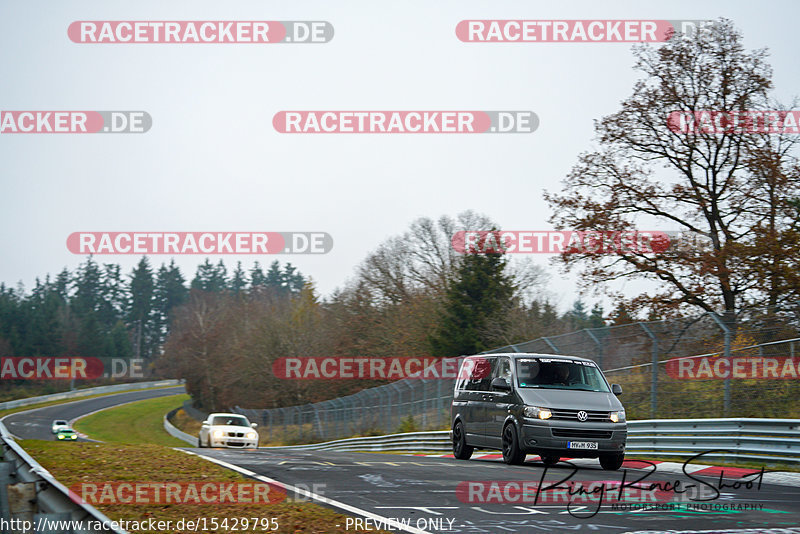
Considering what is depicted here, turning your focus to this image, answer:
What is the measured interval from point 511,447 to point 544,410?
100cm

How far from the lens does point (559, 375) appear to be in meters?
14.7

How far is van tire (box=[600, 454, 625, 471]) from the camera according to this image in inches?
543

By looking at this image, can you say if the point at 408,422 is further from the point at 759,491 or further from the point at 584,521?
the point at 584,521

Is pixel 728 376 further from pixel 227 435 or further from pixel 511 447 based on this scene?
pixel 227 435

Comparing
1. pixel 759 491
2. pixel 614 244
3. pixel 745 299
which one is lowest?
pixel 759 491

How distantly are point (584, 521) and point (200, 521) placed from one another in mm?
3472

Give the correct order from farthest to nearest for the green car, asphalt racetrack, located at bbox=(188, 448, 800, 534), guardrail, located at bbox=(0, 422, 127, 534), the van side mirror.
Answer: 1. the green car
2. the van side mirror
3. asphalt racetrack, located at bbox=(188, 448, 800, 534)
4. guardrail, located at bbox=(0, 422, 127, 534)

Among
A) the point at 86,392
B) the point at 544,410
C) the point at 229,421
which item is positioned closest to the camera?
the point at 544,410

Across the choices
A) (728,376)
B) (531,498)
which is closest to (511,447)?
(728,376)

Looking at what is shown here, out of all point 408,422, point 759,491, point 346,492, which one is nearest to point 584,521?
point 346,492

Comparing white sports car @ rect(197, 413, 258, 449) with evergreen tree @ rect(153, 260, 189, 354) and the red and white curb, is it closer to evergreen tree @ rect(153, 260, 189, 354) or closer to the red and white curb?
the red and white curb

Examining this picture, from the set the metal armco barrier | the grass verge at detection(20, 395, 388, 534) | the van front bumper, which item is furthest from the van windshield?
the grass verge at detection(20, 395, 388, 534)

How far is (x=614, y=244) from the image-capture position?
29578 millimetres

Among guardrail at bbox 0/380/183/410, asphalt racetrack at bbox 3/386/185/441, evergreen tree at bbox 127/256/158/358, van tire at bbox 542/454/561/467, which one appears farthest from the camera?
evergreen tree at bbox 127/256/158/358
